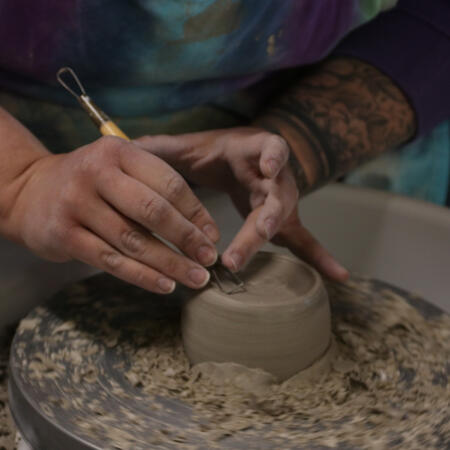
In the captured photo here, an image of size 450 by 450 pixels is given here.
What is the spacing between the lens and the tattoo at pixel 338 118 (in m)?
1.27

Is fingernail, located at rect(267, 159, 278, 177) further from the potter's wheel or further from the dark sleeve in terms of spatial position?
the dark sleeve

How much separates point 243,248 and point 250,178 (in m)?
0.17

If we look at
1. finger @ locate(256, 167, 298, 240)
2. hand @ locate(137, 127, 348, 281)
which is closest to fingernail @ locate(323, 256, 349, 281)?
hand @ locate(137, 127, 348, 281)

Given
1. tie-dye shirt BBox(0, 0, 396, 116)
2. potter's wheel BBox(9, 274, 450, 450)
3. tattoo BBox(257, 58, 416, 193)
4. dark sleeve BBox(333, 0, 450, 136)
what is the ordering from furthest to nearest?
dark sleeve BBox(333, 0, 450, 136) < tattoo BBox(257, 58, 416, 193) < tie-dye shirt BBox(0, 0, 396, 116) < potter's wheel BBox(9, 274, 450, 450)

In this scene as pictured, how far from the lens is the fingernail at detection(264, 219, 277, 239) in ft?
2.91

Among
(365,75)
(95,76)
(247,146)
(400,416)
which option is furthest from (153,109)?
(400,416)

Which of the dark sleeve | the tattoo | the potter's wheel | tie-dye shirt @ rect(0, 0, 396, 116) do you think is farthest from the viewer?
the dark sleeve

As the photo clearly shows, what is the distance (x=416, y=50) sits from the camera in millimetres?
1401

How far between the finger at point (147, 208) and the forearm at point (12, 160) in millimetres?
160

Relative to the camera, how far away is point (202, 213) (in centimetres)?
82

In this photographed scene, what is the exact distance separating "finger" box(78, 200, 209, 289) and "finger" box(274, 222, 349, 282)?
0.32 metres

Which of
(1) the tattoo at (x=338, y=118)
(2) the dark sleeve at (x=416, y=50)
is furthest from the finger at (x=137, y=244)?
(2) the dark sleeve at (x=416, y=50)

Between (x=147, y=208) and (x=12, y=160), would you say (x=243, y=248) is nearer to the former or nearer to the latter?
(x=147, y=208)

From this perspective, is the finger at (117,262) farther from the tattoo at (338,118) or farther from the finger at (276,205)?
the tattoo at (338,118)
